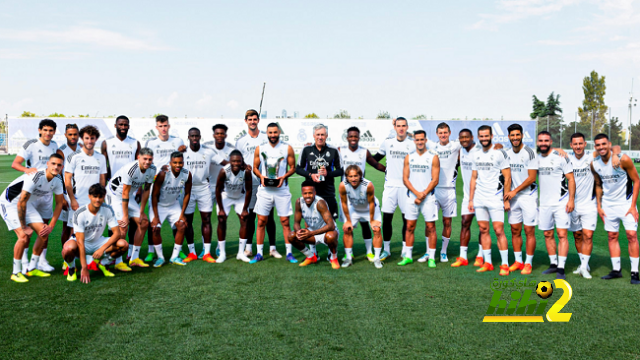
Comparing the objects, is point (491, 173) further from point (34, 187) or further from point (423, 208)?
point (34, 187)

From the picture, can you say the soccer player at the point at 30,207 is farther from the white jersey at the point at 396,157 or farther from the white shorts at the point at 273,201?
the white jersey at the point at 396,157

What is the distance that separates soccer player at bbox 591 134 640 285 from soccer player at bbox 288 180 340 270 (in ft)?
12.3

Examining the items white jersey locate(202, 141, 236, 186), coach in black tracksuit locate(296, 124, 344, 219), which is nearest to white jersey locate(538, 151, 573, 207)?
coach in black tracksuit locate(296, 124, 344, 219)

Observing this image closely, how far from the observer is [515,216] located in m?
6.57

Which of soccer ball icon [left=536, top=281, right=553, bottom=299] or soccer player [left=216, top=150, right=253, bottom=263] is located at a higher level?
soccer player [left=216, top=150, right=253, bottom=263]

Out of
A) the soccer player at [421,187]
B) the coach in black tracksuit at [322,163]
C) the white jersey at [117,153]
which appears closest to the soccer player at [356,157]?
the coach in black tracksuit at [322,163]

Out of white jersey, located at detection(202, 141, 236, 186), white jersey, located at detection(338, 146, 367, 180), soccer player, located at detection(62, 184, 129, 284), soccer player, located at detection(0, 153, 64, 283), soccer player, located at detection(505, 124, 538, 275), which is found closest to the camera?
soccer player, located at detection(62, 184, 129, 284)

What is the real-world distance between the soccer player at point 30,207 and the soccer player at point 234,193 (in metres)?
2.31

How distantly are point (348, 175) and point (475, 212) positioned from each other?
2029 mm

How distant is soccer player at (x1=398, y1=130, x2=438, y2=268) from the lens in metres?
6.92

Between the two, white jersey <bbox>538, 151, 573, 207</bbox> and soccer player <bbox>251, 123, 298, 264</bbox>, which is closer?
white jersey <bbox>538, 151, 573, 207</bbox>

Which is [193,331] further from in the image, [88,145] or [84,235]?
[88,145]

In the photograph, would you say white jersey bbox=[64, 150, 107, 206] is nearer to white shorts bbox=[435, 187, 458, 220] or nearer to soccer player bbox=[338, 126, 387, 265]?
soccer player bbox=[338, 126, 387, 265]

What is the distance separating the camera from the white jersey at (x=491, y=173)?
6.55 metres
